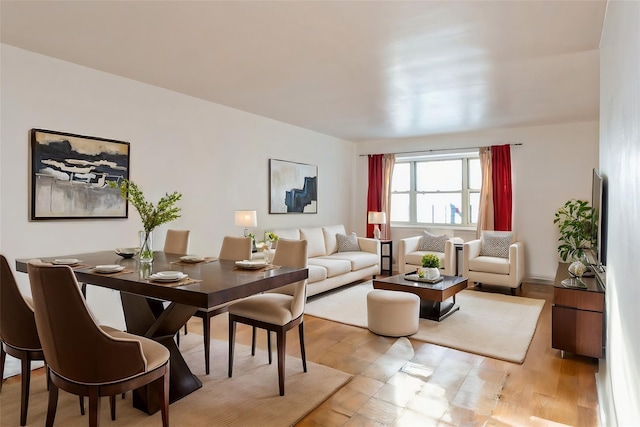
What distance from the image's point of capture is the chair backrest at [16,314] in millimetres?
2229

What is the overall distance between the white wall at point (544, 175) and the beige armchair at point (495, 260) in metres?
0.47

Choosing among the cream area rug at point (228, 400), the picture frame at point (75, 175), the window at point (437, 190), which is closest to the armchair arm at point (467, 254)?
the window at point (437, 190)

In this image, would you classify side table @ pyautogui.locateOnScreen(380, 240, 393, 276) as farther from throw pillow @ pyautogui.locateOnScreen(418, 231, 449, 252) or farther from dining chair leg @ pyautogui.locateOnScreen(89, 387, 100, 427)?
dining chair leg @ pyautogui.locateOnScreen(89, 387, 100, 427)

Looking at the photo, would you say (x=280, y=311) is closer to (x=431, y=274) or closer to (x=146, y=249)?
(x=146, y=249)

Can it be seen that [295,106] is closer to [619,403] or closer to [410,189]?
[410,189]

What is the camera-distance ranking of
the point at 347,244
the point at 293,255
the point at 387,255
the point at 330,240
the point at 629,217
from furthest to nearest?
the point at 387,255 → the point at 347,244 → the point at 330,240 → the point at 293,255 → the point at 629,217

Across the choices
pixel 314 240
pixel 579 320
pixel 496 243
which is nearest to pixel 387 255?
pixel 314 240

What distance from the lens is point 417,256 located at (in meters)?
6.27

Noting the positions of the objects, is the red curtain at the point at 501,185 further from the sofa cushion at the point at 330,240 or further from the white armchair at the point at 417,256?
the sofa cushion at the point at 330,240

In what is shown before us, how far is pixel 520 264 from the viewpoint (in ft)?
18.6

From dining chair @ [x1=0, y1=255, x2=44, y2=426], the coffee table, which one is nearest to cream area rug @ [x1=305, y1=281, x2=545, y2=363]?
the coffee table

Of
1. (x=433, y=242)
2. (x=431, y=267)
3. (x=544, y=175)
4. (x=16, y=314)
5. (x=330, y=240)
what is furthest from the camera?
(x=433, y=242)

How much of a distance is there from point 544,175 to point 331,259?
12.0 feet

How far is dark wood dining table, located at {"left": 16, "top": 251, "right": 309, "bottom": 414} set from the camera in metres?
1.98
